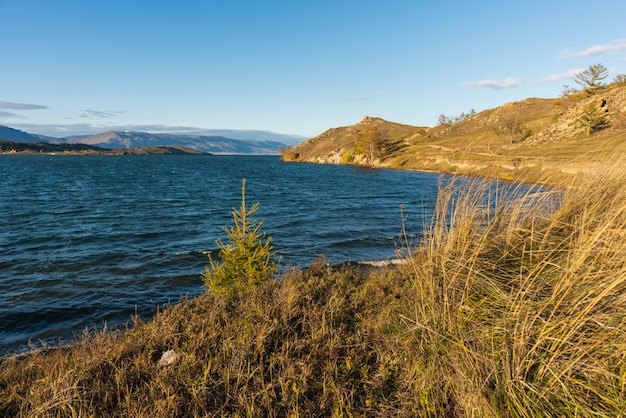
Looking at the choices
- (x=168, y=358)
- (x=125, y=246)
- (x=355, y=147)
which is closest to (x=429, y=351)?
(x=168, y=358)

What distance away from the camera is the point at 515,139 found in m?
75.6

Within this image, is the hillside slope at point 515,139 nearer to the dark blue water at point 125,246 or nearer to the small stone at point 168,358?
the small stone at point 168,358

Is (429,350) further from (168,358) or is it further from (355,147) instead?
Result: (355,147)

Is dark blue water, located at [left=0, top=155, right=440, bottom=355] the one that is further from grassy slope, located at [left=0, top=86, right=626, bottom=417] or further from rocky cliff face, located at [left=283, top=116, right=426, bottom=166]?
rocky cliff face, located at [left=283, top=116, right=426, bottom=166]

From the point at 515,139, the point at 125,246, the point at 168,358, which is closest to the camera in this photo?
the point at 168,358

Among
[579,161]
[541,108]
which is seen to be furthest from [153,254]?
[541,108]

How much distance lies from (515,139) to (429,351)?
8753cm

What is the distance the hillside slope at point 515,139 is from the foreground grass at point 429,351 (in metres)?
2.25

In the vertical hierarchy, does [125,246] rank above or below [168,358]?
below

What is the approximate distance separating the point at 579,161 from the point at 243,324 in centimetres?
824

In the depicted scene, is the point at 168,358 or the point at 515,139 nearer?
the point at 168,358

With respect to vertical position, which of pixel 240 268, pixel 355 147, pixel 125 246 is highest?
pixel 355 147

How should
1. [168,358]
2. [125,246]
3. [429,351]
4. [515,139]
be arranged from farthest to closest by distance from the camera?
[515,139] → [125,246] → [168,358] → [429,351]

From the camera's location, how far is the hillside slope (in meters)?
39.2
